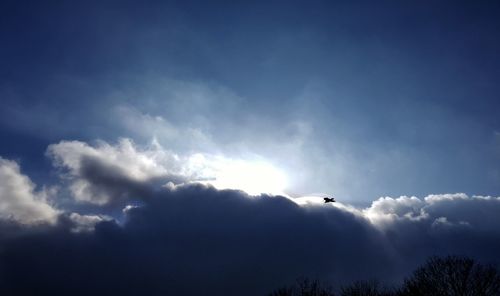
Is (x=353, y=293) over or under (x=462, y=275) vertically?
under

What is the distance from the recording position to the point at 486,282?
36.5 m

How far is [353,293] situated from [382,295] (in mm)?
4344

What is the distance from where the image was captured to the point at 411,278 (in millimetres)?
41906

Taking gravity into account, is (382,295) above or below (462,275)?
below

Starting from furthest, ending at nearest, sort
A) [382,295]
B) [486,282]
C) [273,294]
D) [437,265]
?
[273,294] < [382,295] < [437,265] < [486,282]

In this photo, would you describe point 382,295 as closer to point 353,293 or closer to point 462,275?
point 353,293

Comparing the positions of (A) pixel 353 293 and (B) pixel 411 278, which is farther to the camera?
(A) pixel 353 293

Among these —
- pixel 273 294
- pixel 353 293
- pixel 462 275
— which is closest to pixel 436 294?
pixel 462 275

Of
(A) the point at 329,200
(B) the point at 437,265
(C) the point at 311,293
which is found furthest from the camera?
(C) the point at 311,293

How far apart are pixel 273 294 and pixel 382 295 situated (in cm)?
1668

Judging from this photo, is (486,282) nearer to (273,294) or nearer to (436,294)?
(436,294)

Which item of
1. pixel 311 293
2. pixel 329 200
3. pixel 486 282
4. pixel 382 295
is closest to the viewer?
pixel 329 200

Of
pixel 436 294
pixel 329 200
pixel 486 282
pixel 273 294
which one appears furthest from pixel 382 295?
pixel 329 200

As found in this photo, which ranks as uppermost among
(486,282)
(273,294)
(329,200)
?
(329,200)
